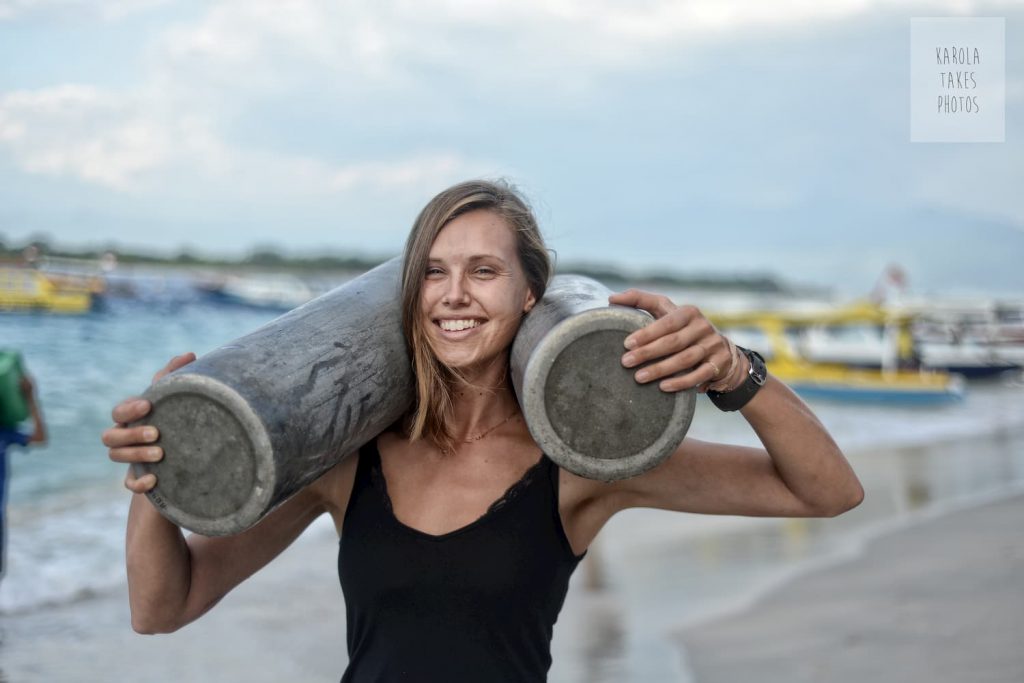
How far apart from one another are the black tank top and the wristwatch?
1.29 feet

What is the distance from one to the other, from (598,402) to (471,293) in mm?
466

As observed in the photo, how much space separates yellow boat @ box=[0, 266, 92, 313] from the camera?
37000 millimetres

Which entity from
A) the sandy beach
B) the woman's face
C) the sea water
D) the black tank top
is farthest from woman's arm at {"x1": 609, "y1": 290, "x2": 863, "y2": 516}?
the sandy beach

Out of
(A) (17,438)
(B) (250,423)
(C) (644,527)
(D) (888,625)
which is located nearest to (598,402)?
(B) (250,423)

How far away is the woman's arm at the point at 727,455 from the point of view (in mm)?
1609

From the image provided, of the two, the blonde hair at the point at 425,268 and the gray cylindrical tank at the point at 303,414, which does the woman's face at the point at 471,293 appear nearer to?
the blonde hair at the point at 425,268

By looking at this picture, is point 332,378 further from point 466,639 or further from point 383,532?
point 466,639

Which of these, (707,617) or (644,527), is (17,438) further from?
(644,527)

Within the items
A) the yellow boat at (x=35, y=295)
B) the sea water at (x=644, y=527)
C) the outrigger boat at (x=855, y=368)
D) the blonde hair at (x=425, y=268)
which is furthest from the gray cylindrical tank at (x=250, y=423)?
the yellow boat at (x=35, y=295)

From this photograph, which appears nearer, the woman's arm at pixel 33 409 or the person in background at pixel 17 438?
the person in background at pixel 17 438

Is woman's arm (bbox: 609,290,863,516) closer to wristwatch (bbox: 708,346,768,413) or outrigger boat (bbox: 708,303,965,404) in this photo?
wristwatch (bbox: 708,346,768,413)

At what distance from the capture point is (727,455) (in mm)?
2111

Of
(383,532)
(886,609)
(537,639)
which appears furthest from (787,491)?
(886,609)

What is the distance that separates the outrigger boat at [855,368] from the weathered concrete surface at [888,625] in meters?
7.54
